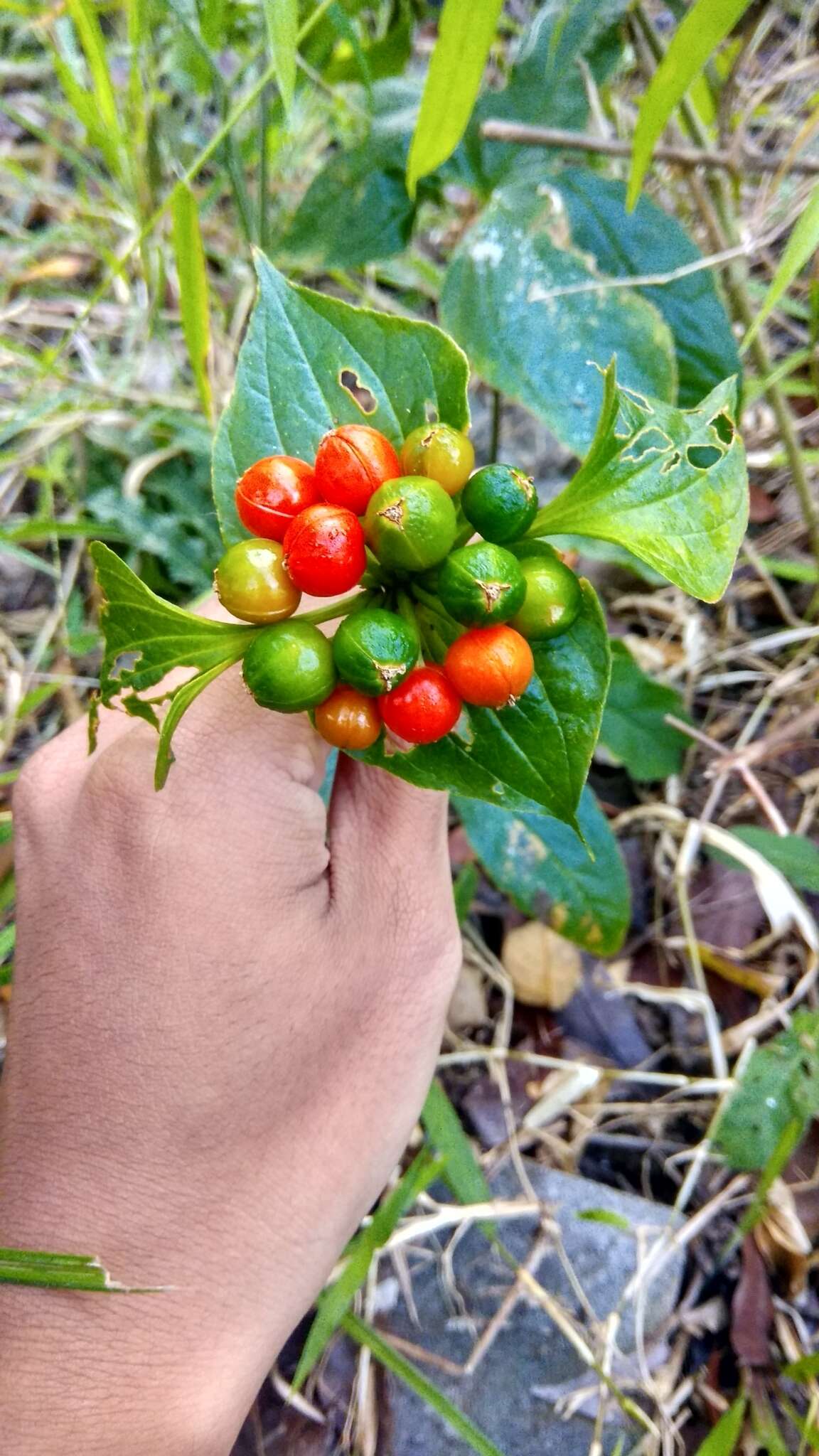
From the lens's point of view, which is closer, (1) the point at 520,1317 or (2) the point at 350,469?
(2) the point at 350,469

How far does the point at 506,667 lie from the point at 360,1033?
92cm

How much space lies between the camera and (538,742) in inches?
57.0

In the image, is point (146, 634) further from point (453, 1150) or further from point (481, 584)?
point (453, 1150)

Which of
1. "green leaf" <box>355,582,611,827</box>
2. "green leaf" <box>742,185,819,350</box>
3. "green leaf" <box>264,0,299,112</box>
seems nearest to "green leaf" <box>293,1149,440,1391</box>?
"green leaf" <box>355,582,611,827</box>

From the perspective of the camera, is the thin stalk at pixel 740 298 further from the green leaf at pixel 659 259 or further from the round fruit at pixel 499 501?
the round fruit at pixel 499 501

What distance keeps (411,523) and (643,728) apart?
1.53m

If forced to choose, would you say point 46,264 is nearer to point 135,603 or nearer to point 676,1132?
point 135,603

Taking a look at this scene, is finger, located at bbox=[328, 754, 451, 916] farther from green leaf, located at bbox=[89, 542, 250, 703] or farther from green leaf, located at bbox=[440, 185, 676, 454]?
green leaf, located at bbox=[440, 185, 676, 454]

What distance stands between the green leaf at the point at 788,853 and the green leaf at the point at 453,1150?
1001 mm

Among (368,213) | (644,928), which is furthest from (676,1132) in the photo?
(368,213)

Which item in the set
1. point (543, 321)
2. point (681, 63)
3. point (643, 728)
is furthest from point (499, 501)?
point (643, 728)

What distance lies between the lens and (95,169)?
3670mm

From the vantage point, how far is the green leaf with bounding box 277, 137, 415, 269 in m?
2.25

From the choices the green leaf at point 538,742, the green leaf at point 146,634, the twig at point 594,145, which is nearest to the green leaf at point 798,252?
the green leaf at point 538,742
